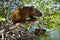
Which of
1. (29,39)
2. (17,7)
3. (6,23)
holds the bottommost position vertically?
(29,39)

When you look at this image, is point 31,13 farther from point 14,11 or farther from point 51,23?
point 51,23

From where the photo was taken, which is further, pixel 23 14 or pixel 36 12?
pixel 36 12

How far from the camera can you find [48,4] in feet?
22.9

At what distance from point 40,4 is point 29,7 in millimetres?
1191

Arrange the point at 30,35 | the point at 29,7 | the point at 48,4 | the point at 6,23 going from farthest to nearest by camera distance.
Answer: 1. the point at 30,35
2. the point at 29,7
3. the point at 6,23
4. the point at 48,4

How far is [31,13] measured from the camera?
856cm

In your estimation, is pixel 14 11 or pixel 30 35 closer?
pixel 14 11

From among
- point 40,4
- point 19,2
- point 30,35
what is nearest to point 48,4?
point 40,4

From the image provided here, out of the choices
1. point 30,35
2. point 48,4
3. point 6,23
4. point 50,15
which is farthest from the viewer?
point 30,35

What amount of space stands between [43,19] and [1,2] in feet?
7.16

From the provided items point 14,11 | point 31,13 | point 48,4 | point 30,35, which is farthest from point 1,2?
point 30,35

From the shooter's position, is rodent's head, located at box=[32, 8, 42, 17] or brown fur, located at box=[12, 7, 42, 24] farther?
rodent's head, located at box=[32, 8, 42, 17]

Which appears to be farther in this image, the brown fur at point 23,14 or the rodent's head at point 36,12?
the rodent's head at point 36,12

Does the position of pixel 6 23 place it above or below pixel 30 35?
above
